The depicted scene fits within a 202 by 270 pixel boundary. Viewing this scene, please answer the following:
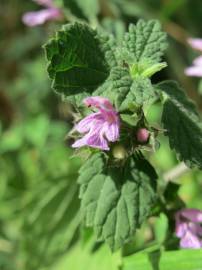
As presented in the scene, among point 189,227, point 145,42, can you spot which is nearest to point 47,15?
point 145,42

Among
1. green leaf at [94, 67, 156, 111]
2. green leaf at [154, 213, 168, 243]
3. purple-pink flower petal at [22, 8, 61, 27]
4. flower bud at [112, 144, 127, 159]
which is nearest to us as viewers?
green leaf at [94, 67, 156, 111]

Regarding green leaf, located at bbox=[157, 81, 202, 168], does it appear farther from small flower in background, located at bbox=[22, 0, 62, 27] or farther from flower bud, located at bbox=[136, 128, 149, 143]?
small flower in background, located at bbox=[22, 0, 62, 27]

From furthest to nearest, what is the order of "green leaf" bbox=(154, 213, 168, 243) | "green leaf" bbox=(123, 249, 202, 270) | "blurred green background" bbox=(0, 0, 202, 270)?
"blurred green background" bbox=(0, 0, 202, 270)
"green leaf" bbox=(154, 213, 168, 243)
"green leaf" bbox=(123, 249, 202, 270)

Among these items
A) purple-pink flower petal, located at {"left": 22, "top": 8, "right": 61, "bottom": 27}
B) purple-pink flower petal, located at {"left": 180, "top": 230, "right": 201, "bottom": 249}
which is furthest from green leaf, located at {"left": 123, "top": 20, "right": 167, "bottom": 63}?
purple-pink flower petal, located at {"left": 22, "top": 8, "right": 61, "bottom": 27}

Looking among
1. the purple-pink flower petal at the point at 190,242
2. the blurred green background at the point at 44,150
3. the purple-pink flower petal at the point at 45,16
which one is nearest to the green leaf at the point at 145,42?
the blurred green background at the point at 44,150

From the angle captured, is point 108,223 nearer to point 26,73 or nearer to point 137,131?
point 137,131
